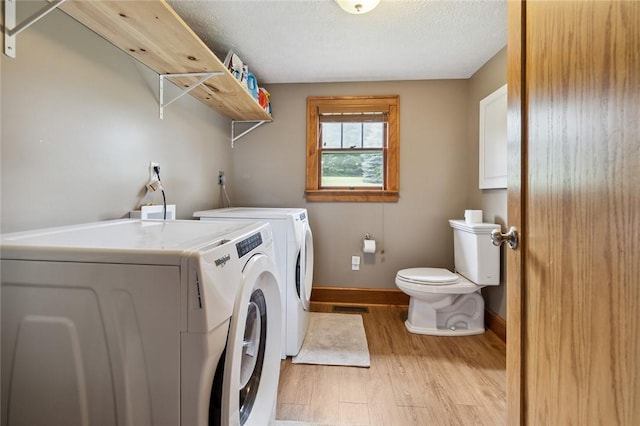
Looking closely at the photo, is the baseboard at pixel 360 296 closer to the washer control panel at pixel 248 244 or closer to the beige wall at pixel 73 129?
the beige wall at pixel 73 129

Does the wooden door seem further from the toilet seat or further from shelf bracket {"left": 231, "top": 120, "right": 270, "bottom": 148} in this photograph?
shelf bracket {"left": 231, "top": 120, "right": 270, "bottom": 148}

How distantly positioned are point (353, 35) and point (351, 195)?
4.25 ft

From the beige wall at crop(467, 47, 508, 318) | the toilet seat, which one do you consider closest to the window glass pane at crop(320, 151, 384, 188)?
the beige wall at crop(467, 47, 508, 318)

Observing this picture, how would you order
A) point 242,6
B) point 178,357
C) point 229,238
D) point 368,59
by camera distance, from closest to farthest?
point 178,357 < point 229,238 < point 242,6 < point 368,59

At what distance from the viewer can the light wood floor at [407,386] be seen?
137 centimetres

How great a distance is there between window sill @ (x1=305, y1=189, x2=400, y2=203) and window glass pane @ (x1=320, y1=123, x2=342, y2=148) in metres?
0.44

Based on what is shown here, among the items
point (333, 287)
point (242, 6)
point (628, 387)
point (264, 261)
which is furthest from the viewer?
point (333, 287)

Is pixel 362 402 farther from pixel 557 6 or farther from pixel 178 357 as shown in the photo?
pixel 557 6

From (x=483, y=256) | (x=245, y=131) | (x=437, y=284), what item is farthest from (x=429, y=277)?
(x=245, y=131)

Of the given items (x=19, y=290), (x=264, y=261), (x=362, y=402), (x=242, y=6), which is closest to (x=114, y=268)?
(x=19, y=290)

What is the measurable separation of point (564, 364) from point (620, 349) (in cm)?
17

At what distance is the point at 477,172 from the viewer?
2.48 meters

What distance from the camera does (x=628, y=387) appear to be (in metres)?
0.49

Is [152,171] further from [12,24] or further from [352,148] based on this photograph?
[352,148]
